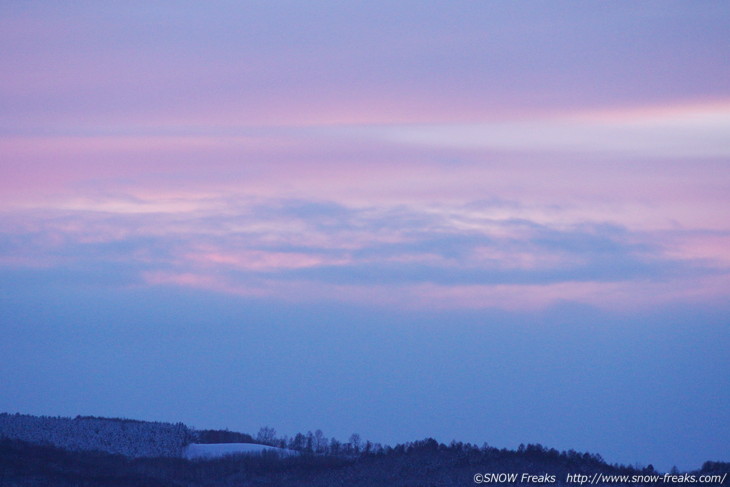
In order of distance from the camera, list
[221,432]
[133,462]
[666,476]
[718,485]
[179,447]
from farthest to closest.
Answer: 1. [221,432]
2. [179,447]
3. [133,462]
4. [666,476]
5. [718,485]

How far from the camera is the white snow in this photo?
30.7m

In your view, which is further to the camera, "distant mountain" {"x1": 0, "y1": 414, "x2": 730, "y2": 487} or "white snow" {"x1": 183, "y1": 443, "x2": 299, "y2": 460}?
"white snow" {"x1": 183, "y1": 443, "x2": 299, "y2": 460}

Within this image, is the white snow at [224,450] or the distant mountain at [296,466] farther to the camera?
the white snow at [224,450]

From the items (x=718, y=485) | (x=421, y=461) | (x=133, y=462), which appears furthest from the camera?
(x=133, y=462)

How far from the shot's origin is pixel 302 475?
26.2m

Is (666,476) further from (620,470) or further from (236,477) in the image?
(236,477)

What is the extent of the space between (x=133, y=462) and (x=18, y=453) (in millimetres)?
3536

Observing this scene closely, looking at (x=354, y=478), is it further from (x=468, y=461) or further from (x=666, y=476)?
(x=666, y=476)

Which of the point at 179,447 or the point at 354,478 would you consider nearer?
the point at 354,478

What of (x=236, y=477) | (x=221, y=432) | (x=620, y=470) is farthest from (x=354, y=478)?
(x=221, y=432)

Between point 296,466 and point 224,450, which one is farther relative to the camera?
point 224,450

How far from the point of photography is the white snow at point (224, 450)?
101 feet

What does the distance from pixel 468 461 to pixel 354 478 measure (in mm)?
3135

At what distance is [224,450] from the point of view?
104 feet
